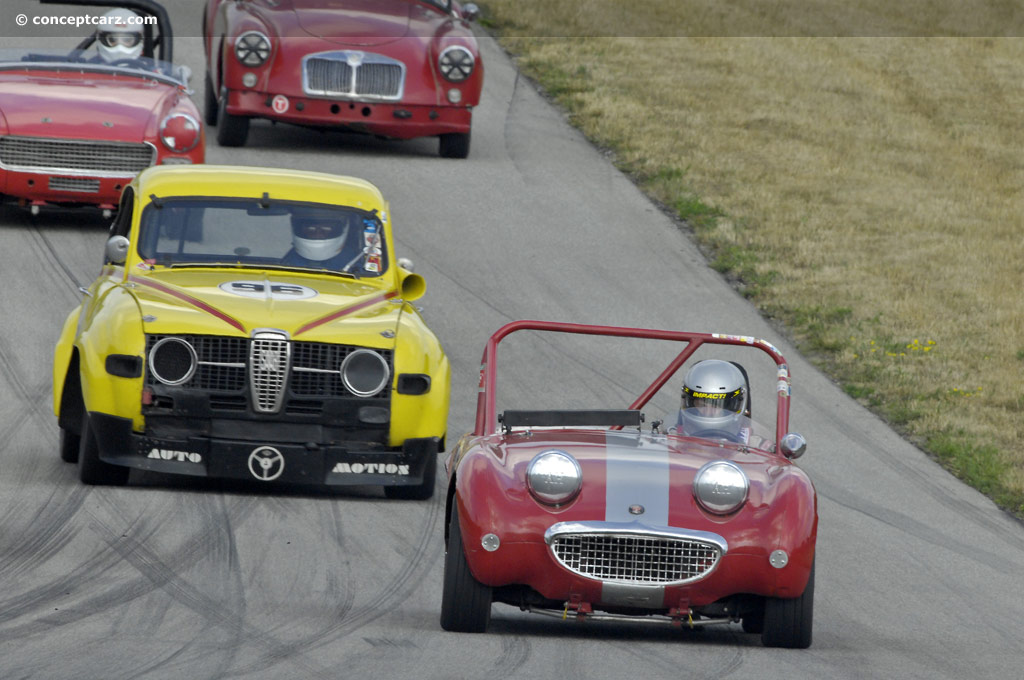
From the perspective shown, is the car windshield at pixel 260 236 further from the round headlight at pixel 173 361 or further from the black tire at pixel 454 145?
the black tire at pixel 454 145

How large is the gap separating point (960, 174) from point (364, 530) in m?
13.9

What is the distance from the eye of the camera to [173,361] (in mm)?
8961

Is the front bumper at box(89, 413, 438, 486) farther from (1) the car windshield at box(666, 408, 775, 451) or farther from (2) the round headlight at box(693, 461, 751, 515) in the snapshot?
(2) the round headlight at box(693, 461, 751, 515)

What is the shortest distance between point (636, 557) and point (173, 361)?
3199mm

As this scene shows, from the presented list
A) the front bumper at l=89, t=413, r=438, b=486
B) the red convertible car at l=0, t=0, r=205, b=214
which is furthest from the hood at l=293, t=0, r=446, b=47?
the front bumper at l=89, t=413, r=438, b=486

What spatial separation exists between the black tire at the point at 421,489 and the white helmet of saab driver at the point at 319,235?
1.52m

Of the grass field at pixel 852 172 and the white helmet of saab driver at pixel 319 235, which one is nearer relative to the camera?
the white helmet of saab driver at pixel 319 235

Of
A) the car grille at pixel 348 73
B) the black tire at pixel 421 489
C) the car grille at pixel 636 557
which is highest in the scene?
the car grille at pixel 636 557

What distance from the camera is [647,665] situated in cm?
648

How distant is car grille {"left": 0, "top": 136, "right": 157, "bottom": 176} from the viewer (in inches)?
557

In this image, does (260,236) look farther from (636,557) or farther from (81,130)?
(81,130)

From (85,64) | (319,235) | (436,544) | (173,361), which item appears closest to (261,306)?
(173,361)

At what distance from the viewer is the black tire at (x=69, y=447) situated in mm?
9695

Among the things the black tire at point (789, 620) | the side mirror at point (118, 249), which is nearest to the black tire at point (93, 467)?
the side mirror at point (118, 249)
